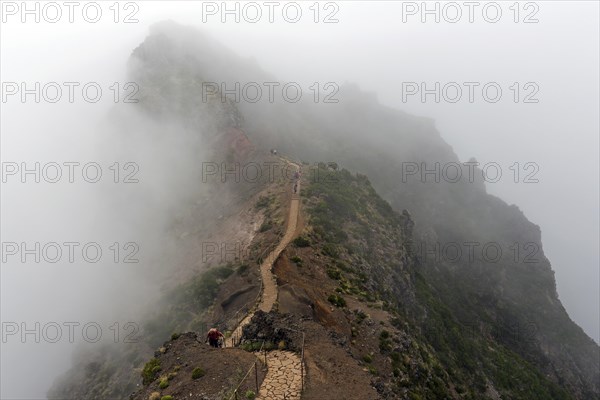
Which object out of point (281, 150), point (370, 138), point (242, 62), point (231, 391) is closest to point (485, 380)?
point (231, 391)

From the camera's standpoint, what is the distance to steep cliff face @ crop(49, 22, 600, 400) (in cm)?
3444

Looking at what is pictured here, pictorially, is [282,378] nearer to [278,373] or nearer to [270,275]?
[278,373]

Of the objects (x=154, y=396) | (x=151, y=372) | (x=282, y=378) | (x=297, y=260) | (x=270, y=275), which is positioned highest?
(x=297, y=260)

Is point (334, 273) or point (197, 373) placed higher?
point (334, 273)

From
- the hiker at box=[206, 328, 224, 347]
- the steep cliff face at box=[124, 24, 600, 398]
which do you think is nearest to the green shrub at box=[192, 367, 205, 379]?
the hiker at box=[206, 328, 224, 347]

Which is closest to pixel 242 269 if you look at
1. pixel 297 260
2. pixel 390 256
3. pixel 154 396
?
pixel 297 260

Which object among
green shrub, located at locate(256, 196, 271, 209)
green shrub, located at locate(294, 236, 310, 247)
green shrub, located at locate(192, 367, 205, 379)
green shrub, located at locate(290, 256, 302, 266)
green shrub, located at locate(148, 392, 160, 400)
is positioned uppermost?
green shrub, located at locate(256, 196, 271, 209)

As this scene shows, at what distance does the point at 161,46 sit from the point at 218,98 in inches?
1079

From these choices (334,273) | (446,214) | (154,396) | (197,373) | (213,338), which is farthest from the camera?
(446,214)

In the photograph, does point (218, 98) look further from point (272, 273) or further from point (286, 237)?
point (272, 273)

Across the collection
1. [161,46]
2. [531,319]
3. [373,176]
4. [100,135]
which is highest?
[161,46]

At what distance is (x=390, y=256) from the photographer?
5506 centimetres

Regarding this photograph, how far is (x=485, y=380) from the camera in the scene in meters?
51.4

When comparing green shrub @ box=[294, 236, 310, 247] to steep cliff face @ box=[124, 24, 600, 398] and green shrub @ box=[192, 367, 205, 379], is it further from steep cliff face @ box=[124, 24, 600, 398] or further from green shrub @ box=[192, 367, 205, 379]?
steep cliff face @ box=[124, 24, 600, 398]
